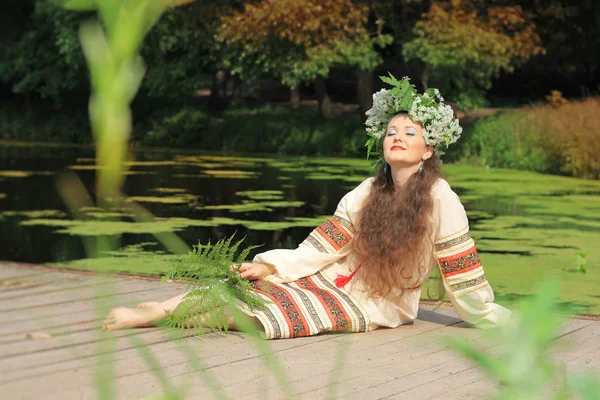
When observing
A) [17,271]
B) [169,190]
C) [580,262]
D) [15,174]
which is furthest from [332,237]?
[15,174]

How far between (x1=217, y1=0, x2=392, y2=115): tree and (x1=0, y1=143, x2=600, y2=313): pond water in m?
1.58

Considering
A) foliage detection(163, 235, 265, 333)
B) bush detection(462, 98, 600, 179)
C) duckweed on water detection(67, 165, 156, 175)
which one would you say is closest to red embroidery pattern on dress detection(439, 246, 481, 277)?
foliage detection(163, 235, 265, 333)

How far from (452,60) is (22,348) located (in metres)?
11.8

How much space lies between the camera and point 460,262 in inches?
144

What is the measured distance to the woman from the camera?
3641 mm

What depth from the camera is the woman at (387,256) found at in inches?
143

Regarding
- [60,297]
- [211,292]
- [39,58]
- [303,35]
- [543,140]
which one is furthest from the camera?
[39,58]

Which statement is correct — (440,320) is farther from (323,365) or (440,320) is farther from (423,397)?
(423,397)

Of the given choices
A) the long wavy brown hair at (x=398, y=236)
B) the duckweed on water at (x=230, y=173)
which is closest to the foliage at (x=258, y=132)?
the duckweed on water at (x=230, y=173)

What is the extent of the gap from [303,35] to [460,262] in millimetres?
11595

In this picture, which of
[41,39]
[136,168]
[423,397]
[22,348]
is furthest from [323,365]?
[41,39]

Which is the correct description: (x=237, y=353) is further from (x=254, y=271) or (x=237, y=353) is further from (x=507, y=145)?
(x=507, y=145)

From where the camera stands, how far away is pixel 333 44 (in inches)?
594

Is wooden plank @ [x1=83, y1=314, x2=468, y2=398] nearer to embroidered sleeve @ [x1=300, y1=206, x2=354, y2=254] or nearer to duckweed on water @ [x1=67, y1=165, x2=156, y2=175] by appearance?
embroidered sleeve @ [x1=300, y1=206, x2=354, y2=254]
